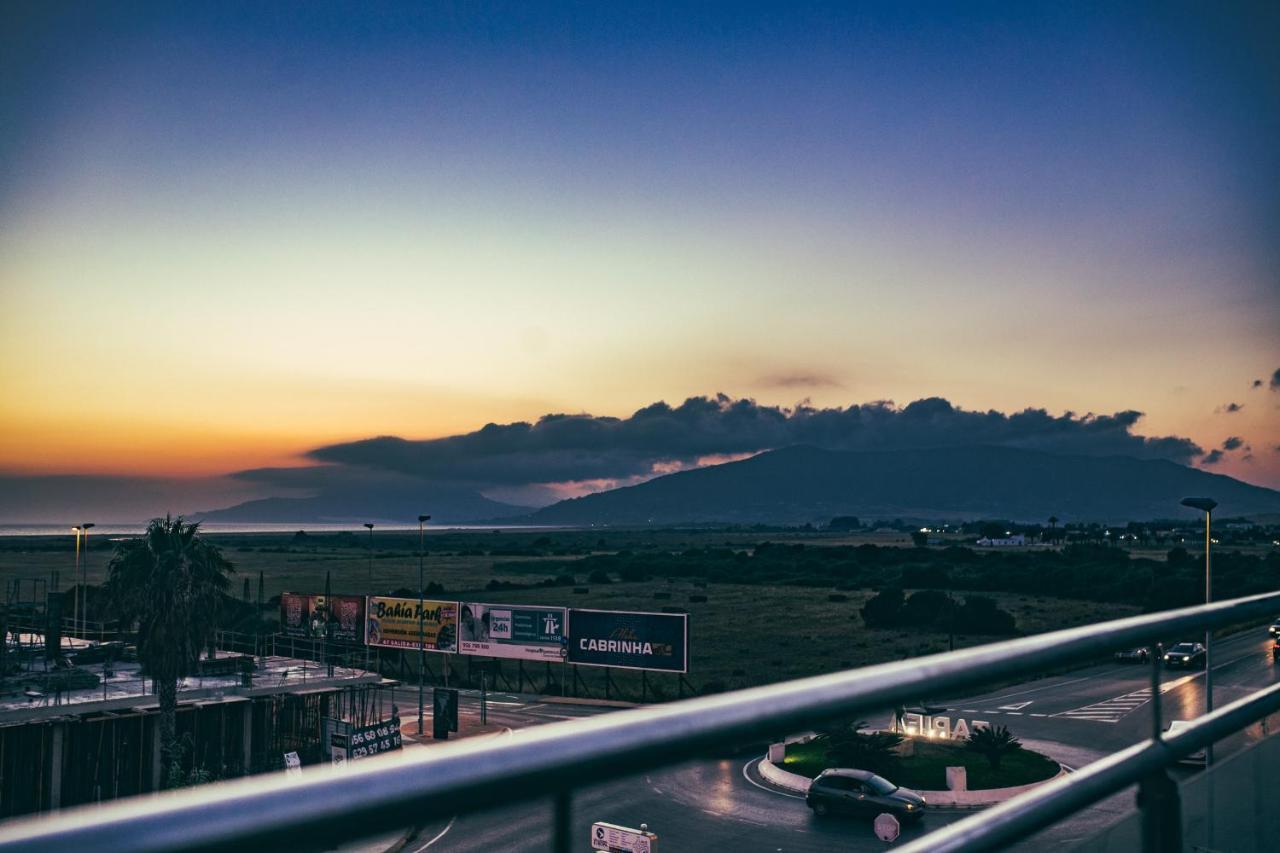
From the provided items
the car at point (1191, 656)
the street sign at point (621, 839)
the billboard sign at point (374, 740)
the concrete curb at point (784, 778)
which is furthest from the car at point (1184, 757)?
the billboard sign at point (374, 740)

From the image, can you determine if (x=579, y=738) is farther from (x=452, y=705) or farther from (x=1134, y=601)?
(x=1134, y=601)

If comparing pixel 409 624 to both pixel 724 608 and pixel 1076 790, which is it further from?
pixel 1076 790

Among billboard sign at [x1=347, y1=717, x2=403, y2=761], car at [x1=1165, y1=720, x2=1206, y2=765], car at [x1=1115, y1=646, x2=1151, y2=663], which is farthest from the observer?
billboard sign at [x1=347, y1=717, x2=403, y2=761]

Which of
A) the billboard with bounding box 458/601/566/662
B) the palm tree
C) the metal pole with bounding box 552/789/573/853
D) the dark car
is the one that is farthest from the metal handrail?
the billboard with bounding box 458/601/566/662

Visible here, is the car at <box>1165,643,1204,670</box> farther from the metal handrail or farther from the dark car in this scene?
the dark car

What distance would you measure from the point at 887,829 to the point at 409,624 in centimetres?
5981

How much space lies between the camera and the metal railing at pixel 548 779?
110 centimetres

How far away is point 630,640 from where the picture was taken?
167ft

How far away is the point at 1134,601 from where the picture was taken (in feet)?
301

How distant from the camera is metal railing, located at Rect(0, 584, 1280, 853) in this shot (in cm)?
110

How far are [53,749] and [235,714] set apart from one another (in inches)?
245

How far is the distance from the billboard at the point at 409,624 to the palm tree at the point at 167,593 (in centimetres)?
2307

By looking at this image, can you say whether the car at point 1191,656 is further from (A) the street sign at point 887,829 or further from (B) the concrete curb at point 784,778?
(A) the street sign at point 887,829

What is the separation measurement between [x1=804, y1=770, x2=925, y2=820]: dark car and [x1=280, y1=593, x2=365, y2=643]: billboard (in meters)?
60.8
